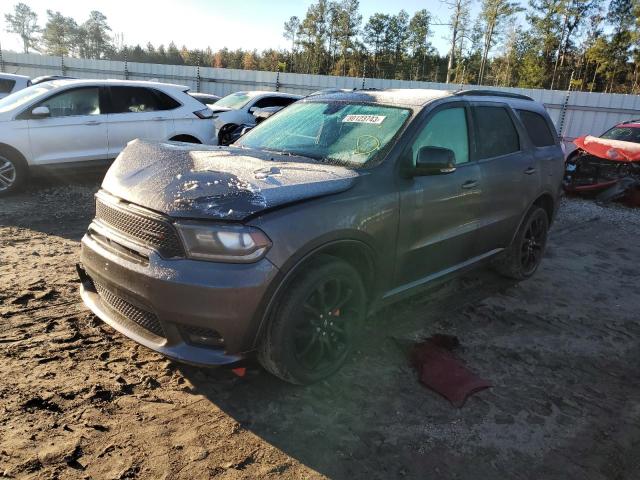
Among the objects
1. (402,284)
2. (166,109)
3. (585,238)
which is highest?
(166,109)

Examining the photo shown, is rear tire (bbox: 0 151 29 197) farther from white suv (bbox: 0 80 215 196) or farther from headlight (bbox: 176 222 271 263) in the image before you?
headlight (bbox: 176 222 271 263)

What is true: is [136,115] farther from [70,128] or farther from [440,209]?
[440,209]

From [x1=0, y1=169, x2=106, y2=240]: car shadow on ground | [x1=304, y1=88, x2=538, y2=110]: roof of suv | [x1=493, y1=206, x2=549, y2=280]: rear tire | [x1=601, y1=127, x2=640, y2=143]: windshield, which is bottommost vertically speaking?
[x1=0, y1=169, x2=106, y2=240]: car shadow on ground

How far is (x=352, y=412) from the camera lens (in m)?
2.93

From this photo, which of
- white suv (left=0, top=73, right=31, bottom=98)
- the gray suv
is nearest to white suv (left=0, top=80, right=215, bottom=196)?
white suv (left=0, top=73, right=31, bottom=98)

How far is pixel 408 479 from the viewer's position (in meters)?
2.43

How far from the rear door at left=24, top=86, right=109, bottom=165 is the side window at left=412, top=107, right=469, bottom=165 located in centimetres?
596

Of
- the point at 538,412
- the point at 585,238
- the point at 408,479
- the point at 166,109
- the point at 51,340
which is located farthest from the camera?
the point at 166,109

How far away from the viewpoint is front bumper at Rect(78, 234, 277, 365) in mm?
2555

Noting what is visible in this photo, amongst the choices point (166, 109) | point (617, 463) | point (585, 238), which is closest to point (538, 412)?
point (617, 463)

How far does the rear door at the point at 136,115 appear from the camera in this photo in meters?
8.01

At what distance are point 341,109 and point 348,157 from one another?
704mm

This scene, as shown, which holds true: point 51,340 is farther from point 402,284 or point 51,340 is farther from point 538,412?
point 538,412

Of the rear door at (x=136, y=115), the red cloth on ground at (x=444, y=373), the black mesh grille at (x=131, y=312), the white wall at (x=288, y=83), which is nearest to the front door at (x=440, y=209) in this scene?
the red cloth on ground at (x=444, y=373)
